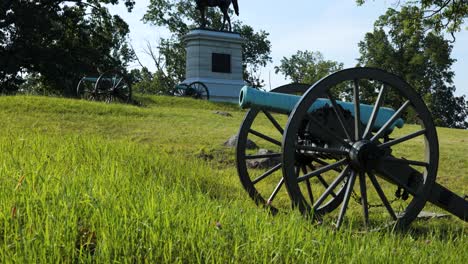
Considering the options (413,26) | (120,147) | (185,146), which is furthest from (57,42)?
(120,147)

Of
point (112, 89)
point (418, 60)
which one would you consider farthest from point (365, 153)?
point (418, 60)

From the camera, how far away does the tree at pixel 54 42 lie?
26.7 meters

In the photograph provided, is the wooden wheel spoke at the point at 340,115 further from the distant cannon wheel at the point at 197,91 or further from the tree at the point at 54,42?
the tree at the point at 54,42

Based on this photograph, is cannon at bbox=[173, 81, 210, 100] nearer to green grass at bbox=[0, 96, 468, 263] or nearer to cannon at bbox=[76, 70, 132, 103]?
cannon at bbox=[76, 70, 132, 103]

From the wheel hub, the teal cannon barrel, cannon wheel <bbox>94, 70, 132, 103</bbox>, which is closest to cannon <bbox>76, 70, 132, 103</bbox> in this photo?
cannon wheel <bbox>94, 70, 132, 103</bbox>

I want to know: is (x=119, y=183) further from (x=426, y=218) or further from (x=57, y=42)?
(x=57, y=42)

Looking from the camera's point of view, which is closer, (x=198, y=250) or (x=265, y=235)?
(x=198, y=250)

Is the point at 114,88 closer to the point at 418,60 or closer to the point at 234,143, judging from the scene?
the point at 234,143

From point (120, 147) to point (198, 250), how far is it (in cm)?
414

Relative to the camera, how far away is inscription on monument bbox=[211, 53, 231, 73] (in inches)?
993

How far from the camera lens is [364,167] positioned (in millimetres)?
4523

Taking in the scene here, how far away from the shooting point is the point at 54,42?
30.0m

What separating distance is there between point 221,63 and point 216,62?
250mm

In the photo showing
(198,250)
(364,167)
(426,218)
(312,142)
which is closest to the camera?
(198,250)
